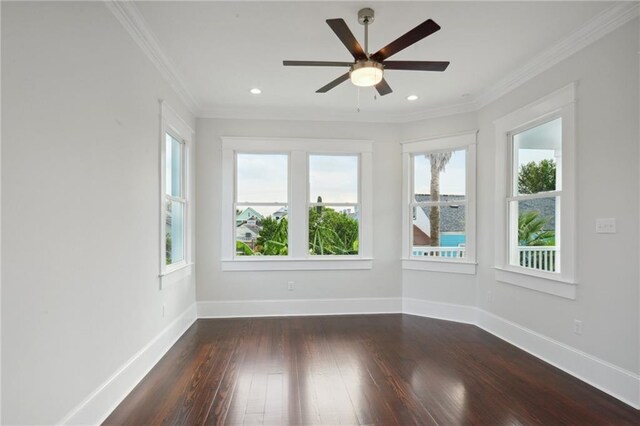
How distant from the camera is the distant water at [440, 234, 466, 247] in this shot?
4582mm

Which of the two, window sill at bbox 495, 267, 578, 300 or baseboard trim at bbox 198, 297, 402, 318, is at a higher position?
window sill at bbox 495, 267, 578, 300

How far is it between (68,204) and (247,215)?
9.71 feet

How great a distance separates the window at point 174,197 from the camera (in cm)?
335

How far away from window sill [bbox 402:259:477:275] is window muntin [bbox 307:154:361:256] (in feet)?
2.62

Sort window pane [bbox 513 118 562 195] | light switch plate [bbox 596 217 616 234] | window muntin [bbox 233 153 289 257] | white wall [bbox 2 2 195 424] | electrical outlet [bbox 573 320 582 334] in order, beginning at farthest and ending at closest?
window muntin [bbox 233 153 289 257] → window pane [bbox 513 118 562 195] → electrical outlet [bbox 573 320 582 334] → light switch plate [bbox 596 217 616 234] → white wall [bbox 2 2 195 424]

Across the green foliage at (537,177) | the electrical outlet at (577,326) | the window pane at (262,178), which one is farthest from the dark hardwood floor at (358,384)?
the window pane at (262,178)

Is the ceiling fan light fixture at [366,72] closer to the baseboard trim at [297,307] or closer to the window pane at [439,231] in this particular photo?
the window pane at [439,231]

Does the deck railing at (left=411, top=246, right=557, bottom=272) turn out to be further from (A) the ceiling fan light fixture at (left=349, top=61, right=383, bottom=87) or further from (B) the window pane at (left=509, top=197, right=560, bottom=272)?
(A) the ceiling fan light fixture at (left=349, top=61, right=383, bottom=87)

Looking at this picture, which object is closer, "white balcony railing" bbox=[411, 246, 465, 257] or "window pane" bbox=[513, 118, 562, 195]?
"window pane" bbox=[513, 118, 562, 195]

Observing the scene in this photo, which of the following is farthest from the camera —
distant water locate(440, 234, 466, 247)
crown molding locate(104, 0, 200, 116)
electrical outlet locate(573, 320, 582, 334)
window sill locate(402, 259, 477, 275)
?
distant water locate(440, 234, 466, 247)

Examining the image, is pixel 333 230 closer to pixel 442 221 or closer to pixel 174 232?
pixel 442 221

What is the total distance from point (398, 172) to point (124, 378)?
13.1ft

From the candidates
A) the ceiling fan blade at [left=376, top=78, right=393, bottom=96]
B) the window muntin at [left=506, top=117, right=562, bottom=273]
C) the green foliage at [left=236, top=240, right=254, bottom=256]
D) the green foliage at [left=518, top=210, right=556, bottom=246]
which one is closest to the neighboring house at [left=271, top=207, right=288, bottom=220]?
the green foliage at [left=236, top=240, right=254, bottom=256]

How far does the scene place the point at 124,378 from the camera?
2.56m
